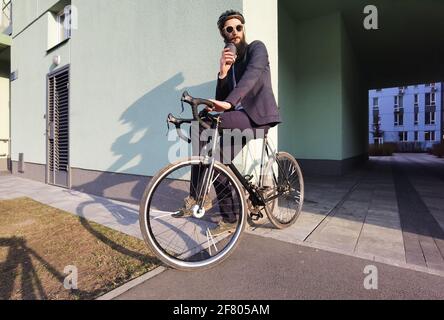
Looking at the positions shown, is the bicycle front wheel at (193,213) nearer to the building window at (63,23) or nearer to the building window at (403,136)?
the building window at (63,23)

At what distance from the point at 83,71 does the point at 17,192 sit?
2697 millimetres

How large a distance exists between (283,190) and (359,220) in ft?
3.29

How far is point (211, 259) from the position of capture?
1830mm

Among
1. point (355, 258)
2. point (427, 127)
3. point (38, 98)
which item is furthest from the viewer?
point (427, 127)

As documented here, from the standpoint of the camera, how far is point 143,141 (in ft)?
12.6

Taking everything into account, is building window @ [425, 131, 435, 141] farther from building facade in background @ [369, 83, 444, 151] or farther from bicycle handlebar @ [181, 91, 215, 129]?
bicycle handlebar @ [181, 91, 215, 129]

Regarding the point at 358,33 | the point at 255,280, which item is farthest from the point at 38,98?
the point at 358,33

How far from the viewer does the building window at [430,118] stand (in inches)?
1507

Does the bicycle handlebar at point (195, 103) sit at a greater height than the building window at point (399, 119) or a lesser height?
lesser

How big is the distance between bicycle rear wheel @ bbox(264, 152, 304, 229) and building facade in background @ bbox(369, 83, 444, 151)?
1532 inches

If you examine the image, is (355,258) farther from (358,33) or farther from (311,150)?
(358,33)

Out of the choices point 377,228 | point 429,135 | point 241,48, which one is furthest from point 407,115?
point 241,48

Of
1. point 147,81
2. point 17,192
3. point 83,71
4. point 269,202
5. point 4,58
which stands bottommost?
point 17,192

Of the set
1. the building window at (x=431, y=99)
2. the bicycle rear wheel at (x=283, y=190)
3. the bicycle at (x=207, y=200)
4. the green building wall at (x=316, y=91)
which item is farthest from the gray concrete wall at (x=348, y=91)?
the building window at (x=431, y=99)
